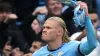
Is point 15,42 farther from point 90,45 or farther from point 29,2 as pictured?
point 90,45

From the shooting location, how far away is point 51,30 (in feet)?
20.9

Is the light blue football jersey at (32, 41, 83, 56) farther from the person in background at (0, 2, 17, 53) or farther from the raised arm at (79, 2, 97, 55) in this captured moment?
the person in background at (0, 2, 17, 53)

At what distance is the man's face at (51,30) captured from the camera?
6.31 metres

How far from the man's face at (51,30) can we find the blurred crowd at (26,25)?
35.5 inches

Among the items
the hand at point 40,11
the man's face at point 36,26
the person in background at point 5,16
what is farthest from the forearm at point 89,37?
the person in background at point 5,16

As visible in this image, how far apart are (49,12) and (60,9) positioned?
0.20 metres

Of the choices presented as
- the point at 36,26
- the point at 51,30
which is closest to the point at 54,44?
the point at 51,30

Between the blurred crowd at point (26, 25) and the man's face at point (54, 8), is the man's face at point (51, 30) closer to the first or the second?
the blurred crowd at point (26, 25)

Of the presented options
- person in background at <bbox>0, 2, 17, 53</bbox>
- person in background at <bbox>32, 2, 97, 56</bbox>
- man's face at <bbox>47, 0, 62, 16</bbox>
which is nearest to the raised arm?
person in background at <bbox>32, 2, 97, 56</bbox>

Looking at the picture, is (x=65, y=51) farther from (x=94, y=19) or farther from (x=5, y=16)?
(x=5, y=16)

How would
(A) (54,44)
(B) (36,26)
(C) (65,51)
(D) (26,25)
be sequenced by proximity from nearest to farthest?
1. (C) (65,51)
2. (A) (54,44)
3. (B) (36,26)
4. (D) (26,25)

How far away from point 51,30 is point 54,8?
5.75 ft

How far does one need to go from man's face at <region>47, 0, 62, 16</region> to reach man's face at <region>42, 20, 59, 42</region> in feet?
5.38

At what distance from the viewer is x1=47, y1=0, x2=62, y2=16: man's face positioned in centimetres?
805
